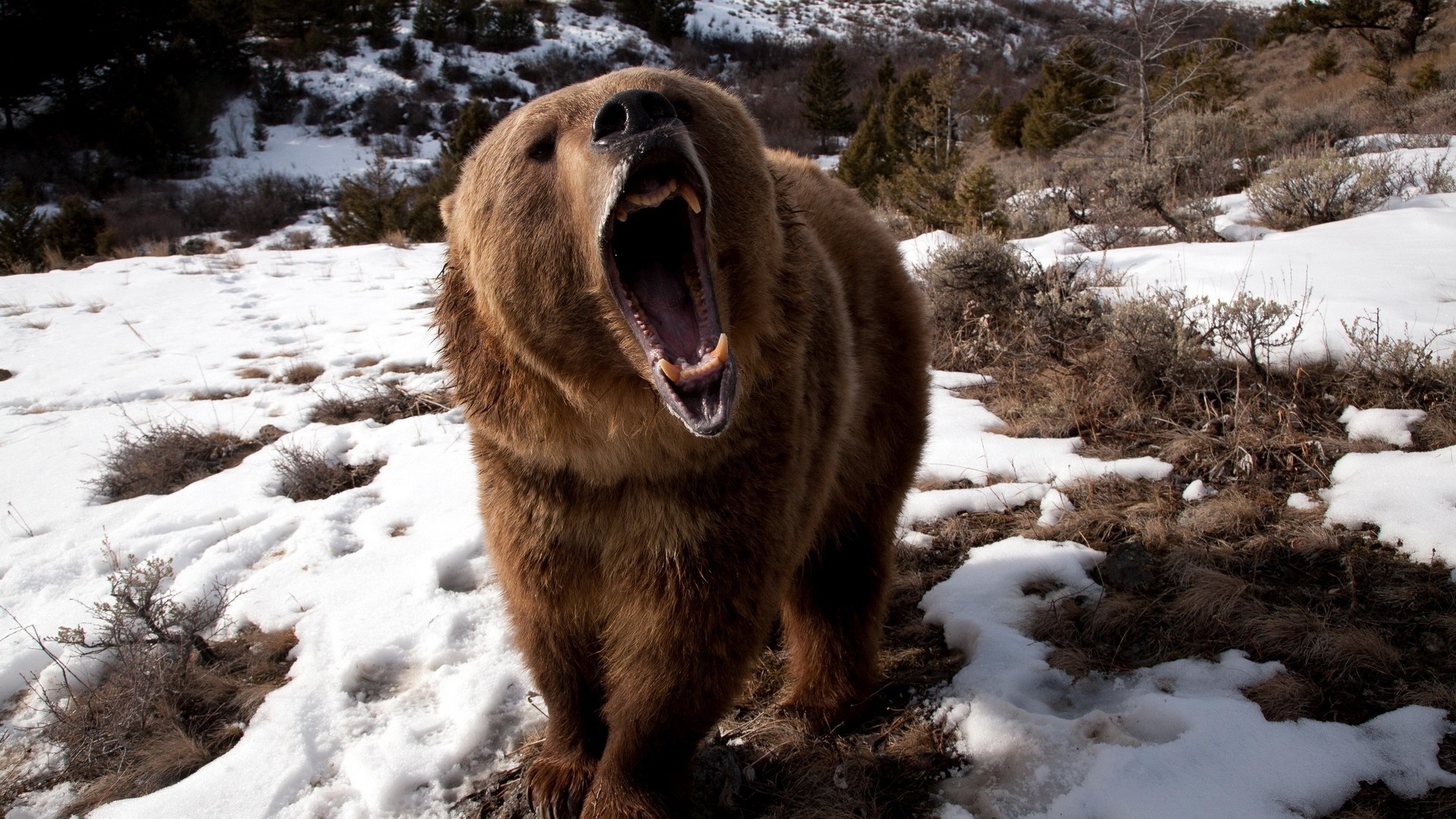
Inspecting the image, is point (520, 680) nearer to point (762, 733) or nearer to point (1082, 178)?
point (762, 733)

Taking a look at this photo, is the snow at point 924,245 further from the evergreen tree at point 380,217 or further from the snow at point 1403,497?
the evergreen tree at point 380,217

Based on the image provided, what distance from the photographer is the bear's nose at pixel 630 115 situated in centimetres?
162

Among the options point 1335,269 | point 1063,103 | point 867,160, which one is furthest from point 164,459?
point 1063,103

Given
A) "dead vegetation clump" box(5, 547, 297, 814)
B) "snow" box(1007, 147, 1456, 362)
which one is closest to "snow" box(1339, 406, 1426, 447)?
"snow" box(1007, 147, 1456, 362)

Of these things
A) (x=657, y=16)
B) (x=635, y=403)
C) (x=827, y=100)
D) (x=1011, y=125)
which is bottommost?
(x=635, y=403)

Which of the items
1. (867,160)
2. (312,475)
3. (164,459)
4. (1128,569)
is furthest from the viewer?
(867,160)

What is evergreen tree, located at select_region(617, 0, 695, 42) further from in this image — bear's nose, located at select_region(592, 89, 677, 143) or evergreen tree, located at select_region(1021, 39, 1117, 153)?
bear's nose, located at select_region(592, 89, 677, 143)

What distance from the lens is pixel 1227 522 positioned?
3.22 m

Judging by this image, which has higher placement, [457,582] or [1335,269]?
[1335,269]

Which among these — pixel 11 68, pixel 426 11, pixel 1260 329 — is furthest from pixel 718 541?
pixel 426 11

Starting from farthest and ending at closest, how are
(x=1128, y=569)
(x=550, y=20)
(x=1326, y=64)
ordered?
1. (x=550, y=20)
2. (x=1326, y=64)
3. (x=1128, y=569)

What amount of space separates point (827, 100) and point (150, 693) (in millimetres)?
28451

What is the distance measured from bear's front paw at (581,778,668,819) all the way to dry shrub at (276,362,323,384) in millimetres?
5058

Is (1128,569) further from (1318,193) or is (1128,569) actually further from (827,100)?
(827,100)
